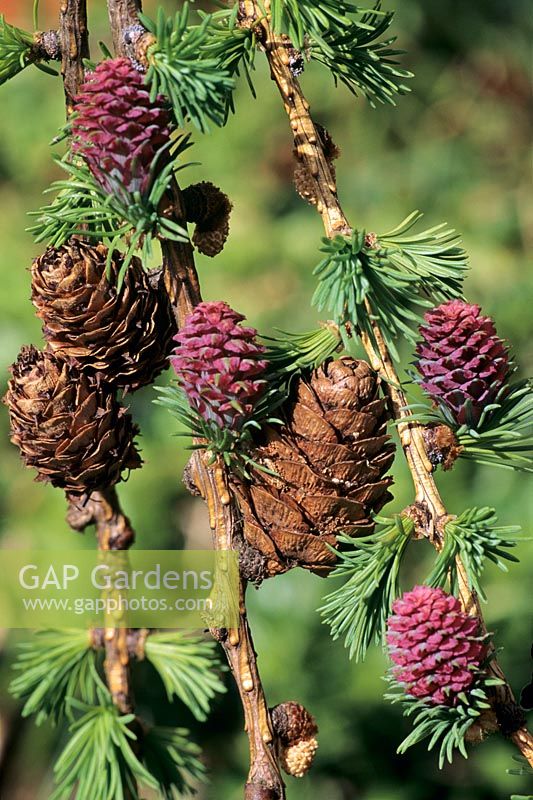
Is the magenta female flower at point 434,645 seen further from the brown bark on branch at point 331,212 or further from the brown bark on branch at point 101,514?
the brown bark on branch at point 101,514

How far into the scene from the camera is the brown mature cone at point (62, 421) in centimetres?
43

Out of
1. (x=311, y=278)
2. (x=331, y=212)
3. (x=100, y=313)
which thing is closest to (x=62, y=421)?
(x=100, y=313)

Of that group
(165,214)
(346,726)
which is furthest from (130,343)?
(346,726)

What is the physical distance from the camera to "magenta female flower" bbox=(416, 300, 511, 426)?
39 cm

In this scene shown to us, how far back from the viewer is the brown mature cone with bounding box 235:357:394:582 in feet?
1.35

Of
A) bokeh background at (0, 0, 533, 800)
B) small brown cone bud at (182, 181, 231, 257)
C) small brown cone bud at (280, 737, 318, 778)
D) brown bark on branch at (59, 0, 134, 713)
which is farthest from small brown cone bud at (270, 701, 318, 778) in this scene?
bokeh background at (0, 0, 533, 800)

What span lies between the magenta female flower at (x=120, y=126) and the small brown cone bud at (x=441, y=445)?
161 millimetres

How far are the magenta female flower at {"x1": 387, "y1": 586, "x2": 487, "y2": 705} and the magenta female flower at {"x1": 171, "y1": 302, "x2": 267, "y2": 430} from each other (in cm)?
10

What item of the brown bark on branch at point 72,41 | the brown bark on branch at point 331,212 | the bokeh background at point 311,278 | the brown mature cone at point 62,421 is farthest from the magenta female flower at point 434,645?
the bokeh background at point 311,278

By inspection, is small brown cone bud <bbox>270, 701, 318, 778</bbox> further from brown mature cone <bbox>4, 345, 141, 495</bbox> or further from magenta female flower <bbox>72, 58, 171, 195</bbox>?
magenta female flower <bbox>72, 58, 171, 195</bbox>

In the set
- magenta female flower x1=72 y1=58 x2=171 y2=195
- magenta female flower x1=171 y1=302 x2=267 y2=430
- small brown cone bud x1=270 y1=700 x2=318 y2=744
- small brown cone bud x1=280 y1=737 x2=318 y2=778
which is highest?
magenta female flower x1=72 y1=58 x2=171 y2=195

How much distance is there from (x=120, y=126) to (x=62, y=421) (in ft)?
0.45

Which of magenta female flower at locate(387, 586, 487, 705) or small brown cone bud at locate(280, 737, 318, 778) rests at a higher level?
magenta female flower at locate(387, 586, 487, 705)

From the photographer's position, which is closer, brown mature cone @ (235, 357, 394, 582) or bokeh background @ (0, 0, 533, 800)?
brown mature cone @ (235, 357, 394, 582)
